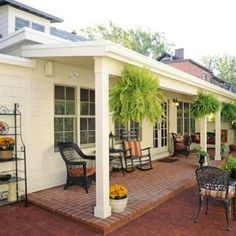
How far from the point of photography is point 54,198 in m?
4.57

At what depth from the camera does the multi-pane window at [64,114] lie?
18.0 feet

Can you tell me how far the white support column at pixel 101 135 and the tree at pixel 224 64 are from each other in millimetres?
35176

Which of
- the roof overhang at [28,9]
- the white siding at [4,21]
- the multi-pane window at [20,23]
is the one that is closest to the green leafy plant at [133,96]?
the white siding at [4,21]

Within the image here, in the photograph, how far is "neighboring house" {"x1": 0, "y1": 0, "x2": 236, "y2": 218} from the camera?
12.4 feet

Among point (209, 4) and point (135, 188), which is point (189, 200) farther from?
point (209, 4)

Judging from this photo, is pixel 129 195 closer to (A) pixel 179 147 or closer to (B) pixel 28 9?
(A) pixel 179 147

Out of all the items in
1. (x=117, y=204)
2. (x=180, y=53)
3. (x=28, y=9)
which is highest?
(x=180, y=53)

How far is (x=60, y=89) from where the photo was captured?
5.55 m

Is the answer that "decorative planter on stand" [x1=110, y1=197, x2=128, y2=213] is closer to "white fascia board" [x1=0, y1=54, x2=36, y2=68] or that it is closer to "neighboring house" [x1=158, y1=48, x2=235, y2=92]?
"white fascia board" [x1=0, y1=54, x2=36, y2=68]

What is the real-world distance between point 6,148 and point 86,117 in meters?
2.21

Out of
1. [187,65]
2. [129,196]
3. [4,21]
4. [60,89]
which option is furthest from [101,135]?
[187,65]

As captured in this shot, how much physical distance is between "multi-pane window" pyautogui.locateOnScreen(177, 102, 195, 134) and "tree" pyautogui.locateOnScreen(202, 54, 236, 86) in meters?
27.0

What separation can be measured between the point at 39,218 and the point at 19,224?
0.31 meters

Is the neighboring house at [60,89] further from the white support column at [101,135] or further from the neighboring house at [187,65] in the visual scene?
the neighboring house at [187,65]
